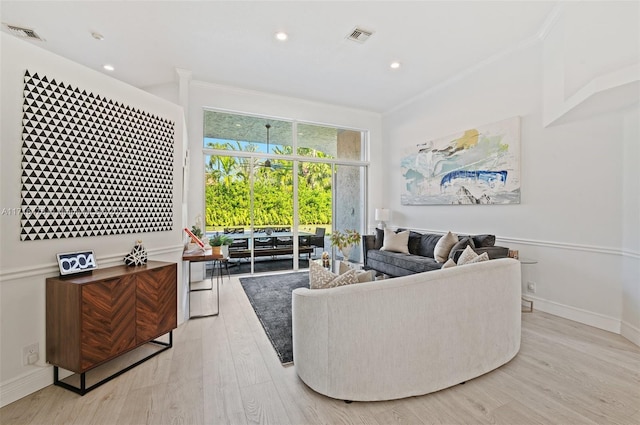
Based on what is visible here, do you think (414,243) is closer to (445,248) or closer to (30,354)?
(445,248)

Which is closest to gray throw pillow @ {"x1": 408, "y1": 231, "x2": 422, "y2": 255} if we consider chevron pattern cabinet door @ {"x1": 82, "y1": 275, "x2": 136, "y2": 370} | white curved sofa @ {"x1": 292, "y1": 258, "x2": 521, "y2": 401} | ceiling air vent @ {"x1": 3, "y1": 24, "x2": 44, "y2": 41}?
white curved sofa @ {"x1": 292, "y1": 258, "x2": 521, "y2": 401}

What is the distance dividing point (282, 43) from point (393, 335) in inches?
152

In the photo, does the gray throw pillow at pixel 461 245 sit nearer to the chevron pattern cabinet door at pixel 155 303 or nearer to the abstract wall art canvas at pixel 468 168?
the abstract wall art canvas at pixel 468 168

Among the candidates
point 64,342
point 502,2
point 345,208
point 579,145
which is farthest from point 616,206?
point 64,342

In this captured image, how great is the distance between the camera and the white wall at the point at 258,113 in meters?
5.03

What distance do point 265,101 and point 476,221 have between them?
4467mm

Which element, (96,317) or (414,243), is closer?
(96,317)

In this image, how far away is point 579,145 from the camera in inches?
129

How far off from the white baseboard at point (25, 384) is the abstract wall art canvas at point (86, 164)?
1.00 metres

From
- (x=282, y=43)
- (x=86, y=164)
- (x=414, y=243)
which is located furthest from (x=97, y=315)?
(x=414, y=243)

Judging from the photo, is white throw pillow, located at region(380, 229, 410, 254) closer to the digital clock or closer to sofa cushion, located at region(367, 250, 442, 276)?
sofa cushion, located at region(367, 250, 442, 276)

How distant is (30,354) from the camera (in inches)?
81.6

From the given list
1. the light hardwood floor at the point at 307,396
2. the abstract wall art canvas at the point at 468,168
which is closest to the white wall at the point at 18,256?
the light hardwood floor at the point at 307,396

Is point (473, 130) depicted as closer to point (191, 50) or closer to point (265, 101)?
point (265, 101)
